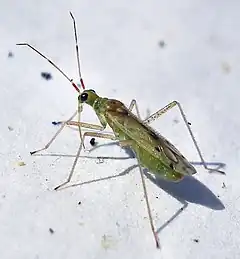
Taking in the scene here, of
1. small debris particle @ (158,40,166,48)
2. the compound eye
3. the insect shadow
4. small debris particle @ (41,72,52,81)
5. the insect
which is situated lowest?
the insect shadow

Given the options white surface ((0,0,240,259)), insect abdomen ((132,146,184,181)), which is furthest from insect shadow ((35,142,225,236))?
insect abdomen ((132,146,184,181))

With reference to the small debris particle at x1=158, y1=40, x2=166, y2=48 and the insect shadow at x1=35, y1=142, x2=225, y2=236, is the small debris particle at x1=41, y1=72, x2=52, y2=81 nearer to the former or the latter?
the insect shadow at x1=35, y1=142, x2=225, y2=236

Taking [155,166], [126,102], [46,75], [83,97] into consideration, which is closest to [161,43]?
[126,102]

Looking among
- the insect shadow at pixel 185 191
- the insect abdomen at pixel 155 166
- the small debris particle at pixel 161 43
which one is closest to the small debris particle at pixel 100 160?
the insect shadow at pixel 185 191

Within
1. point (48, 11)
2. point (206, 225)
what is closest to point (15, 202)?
point (206, 225)

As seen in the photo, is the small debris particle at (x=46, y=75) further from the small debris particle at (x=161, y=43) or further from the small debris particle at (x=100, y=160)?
the small debris particle at (x=161, y=43)
